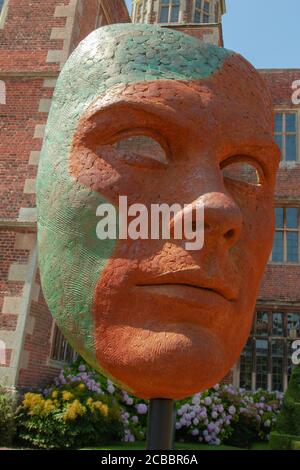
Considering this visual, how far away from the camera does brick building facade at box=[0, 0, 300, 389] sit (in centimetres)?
762

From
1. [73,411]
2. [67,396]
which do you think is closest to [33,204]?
[67,396]

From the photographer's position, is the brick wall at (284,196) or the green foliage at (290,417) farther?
the brick wall at (284,196)

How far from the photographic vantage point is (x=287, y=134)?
46.9 feet

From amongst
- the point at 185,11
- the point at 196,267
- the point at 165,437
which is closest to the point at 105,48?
the point at 196,267

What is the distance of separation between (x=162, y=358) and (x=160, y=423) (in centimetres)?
40

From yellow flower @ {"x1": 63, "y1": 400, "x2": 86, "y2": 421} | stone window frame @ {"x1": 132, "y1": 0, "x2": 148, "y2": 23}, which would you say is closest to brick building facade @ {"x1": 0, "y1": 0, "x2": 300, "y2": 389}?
yellow flower @ {"x1": 63, "y1": 400, "x2": 86, "y2": 421}

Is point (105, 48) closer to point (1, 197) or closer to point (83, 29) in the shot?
point (1, 197)

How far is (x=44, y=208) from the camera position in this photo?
1925 mm

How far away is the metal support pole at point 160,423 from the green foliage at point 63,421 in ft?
17.0

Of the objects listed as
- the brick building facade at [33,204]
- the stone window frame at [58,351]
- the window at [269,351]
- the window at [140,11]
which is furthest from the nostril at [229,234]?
the window at [140,11]

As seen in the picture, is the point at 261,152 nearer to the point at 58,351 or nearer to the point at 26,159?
the point at 26,159

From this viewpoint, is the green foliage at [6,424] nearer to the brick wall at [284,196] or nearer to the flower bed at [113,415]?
the flower bed at [113,415]

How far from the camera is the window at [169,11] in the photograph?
26.5 meters
